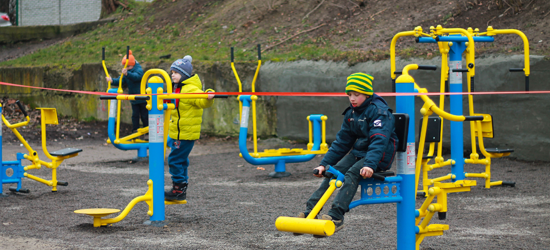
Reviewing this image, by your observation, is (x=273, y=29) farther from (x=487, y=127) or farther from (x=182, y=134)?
(x=182, y=134)

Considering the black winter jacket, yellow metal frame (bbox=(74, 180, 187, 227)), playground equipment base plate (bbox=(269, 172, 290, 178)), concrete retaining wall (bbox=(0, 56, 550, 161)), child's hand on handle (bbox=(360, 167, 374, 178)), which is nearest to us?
child's hand on handle (bbox=(360, 167, 374, 178))

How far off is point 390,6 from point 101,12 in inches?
448

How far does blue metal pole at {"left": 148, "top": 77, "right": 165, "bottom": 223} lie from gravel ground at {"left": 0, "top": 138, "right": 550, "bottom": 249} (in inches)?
7.1

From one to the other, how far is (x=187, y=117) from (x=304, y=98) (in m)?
6.10

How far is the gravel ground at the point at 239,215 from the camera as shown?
4.67 metres

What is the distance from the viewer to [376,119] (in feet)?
12.6

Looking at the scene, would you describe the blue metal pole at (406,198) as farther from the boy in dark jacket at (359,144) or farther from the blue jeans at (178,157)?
the blue jeans at (178,157)

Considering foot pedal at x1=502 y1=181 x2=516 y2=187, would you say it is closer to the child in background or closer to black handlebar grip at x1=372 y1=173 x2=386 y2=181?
black handlebar grip at x1=372 y1=173 x2=386 y2=181

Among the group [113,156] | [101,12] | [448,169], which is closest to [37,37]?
[101,12]

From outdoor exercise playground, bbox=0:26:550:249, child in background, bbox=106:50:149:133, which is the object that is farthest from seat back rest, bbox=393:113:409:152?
child in background, bbox=106:50:149:133

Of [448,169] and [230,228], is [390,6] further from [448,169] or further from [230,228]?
[230,228]

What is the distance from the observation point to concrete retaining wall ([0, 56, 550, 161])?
8.88m

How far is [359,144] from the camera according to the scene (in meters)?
4.02

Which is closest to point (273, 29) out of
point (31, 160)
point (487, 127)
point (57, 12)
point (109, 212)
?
point (487, 127)
